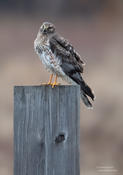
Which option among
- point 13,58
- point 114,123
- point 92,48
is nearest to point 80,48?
point 92,48

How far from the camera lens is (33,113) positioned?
9.96 feet

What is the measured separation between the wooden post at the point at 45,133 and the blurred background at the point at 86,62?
10.8ft

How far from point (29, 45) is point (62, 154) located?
27.4 feet

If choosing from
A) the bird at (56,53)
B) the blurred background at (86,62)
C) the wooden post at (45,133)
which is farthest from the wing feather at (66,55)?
the wooden post at (45,133)

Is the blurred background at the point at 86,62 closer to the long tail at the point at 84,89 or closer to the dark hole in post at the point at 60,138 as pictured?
the long tail at the point at 84,89

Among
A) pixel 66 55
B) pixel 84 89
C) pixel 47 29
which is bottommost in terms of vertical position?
pixel 84 89

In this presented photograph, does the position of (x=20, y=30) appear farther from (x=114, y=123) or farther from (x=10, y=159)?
(x=10, y=159)

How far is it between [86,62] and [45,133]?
23.9ft

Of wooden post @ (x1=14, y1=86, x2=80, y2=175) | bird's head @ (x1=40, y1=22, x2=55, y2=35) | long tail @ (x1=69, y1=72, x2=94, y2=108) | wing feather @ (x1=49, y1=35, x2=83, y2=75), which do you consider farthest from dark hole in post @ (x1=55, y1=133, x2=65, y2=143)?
bird's head @ (x1=40, y1=22, x2=55, y2=35)

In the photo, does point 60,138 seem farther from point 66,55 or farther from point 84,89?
point 66,55

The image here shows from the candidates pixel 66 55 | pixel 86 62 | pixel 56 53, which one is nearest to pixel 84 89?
pixel 66 55

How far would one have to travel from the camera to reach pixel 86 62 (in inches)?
405

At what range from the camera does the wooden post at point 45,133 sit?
3027 mm

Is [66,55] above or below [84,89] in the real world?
above
